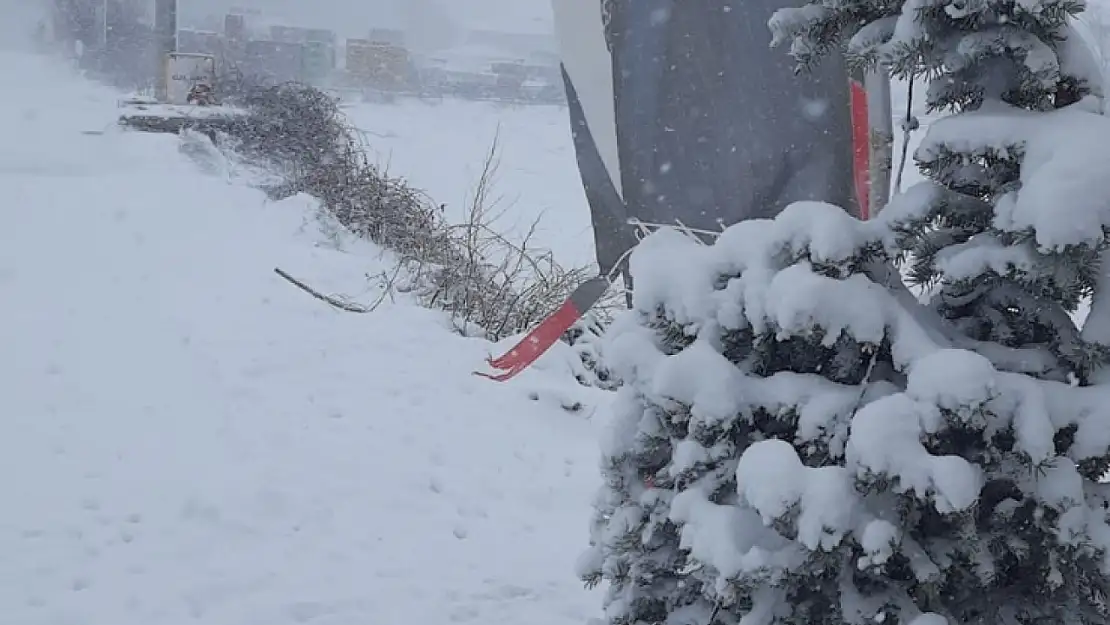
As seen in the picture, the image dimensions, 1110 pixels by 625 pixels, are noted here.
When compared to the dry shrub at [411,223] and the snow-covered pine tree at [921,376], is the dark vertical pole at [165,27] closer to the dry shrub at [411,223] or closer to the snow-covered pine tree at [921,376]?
the dry shrub at [411,223]

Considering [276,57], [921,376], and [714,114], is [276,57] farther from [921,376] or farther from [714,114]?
[921,376]

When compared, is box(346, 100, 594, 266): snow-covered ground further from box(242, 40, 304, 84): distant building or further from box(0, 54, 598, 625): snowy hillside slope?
box(0, 54, 598, 625): snowy hillside slope

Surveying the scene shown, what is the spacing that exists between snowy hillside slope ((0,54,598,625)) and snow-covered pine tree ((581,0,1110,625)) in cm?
202

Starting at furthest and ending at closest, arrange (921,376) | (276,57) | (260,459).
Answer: (276,57) → (260,459) → (921,376)

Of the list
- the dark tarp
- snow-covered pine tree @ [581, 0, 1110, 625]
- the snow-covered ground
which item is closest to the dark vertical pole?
the snow-covered ground

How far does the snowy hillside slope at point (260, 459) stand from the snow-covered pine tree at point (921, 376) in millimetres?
2021

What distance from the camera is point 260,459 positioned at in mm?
4934

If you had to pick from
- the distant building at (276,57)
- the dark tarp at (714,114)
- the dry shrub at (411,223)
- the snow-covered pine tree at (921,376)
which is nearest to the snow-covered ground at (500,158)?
the dry shrub at (411,223)

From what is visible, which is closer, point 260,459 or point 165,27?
point 260,459

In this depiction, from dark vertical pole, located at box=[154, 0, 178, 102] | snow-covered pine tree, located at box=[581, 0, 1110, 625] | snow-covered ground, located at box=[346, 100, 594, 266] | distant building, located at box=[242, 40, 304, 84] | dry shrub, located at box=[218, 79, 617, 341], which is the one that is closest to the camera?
snow-covered pine tree, located at box=[581, 0, 1110, 625]

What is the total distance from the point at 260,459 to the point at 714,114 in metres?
2.77

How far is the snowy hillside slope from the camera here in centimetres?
377

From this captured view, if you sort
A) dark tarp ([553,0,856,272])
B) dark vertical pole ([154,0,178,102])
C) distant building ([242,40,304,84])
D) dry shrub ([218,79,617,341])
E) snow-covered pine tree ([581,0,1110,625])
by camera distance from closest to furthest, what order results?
snow-covered pine tree ([581,0,1110,625]), dark tarp ([553,0,856,272]), dry shrub ([218,79,617,341]), dark vertical pole ([154,0,178,102]), distant building ([242,40,304,84])

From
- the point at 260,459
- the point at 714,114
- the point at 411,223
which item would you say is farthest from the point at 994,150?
the point at 411,223
